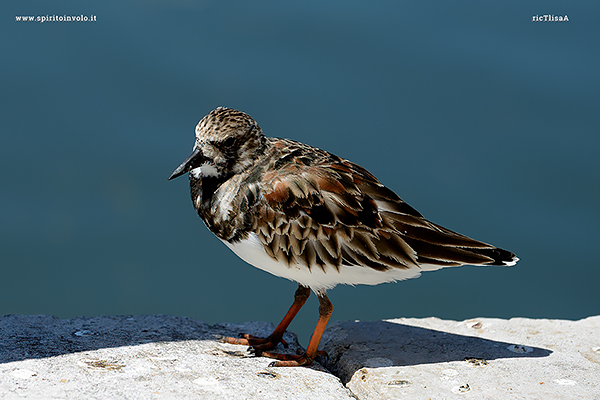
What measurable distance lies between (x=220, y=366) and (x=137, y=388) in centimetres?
57

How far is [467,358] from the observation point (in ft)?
13.1

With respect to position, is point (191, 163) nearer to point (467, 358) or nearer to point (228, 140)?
point (228, 140)

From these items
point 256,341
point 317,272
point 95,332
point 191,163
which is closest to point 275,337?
point 256,341

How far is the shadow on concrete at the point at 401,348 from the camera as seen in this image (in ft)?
13.1

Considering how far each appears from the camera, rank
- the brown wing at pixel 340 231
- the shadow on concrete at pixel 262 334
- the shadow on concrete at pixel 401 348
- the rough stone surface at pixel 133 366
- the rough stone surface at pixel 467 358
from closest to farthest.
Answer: the rough stone surface at pixel 133 366 → the rough stone surface at pixel 467 358 → the brown wing at pixel 340 231 → the shadow on concrete at pixel 262 334 → the shadow on concrete at pixel 401 348

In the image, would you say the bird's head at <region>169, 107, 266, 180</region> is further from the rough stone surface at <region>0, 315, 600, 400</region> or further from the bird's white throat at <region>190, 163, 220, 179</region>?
the rough stone surface at <region>0, 315, 600, 400</region>

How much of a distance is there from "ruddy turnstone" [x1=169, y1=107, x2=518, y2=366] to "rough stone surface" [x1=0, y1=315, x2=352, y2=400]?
1.26 feet

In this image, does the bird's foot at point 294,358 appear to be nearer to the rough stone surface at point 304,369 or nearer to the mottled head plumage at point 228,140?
the rough stone surface at point 304,369

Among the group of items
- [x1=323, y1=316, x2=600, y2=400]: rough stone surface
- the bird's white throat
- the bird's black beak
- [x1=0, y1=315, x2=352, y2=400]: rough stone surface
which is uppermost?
the bird's black beak

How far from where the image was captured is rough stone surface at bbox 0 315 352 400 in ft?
10.6

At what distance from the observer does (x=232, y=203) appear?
12.3ft

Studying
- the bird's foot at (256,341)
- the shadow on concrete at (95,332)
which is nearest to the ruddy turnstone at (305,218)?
the bird's foot at (256,341)

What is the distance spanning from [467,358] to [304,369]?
3.50 feet

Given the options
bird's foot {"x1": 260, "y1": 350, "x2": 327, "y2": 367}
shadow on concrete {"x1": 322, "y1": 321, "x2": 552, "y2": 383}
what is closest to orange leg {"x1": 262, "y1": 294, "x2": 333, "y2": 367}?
bird's foot {"x1": 260, "y1": 350, "x2": 327, "y2": 367}
